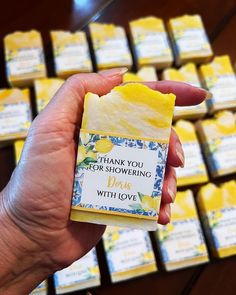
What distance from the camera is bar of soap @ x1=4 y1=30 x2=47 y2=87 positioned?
926mm

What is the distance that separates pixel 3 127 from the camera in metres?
0.87

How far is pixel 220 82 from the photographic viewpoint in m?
0.96

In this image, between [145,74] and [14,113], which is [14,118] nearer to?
[14,113]

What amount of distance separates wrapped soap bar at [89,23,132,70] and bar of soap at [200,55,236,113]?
203 mm

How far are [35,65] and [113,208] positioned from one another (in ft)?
1.81

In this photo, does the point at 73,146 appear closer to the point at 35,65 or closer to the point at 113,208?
the point at 113,208

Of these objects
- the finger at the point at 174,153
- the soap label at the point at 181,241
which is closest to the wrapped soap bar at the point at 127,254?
the soap label at the point at 181,241

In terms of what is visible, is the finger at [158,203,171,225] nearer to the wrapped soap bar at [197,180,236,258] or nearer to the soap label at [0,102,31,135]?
the wrapped soap bar at [197,180,236,258]

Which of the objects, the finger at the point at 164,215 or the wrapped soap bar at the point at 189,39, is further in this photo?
the wrapped soap bar at the point at 189,39

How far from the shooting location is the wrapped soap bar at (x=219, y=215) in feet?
2.68

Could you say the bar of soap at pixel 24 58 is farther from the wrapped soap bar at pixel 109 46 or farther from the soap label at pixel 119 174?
the soap label at pixel 119 174

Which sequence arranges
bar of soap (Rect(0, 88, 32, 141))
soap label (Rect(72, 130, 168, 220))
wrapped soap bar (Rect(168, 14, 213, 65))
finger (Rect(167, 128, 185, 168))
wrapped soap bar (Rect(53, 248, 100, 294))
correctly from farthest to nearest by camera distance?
wrapped soap bar (Rect(168, 14, 213, 65)) → bar of soap (Rect(0, 88, 32, 141)) → wrapped soap bar (Rect(53, 248, 100, 294)) → finger (Rect(167, 128, 185, 168)) → soap label (Rect(72, 130, 168, 220))

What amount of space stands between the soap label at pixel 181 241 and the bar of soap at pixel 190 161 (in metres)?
0.10

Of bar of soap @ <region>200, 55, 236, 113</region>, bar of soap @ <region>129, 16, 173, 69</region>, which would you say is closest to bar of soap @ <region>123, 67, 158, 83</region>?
bar of soap @ <region>129, 16, 173, 69</region>
